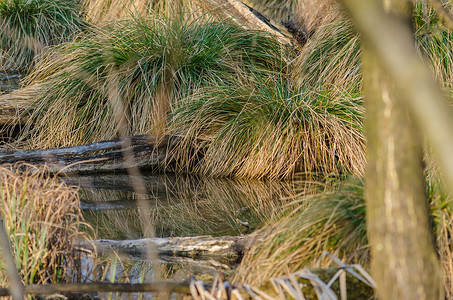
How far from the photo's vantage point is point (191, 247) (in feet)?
10.3

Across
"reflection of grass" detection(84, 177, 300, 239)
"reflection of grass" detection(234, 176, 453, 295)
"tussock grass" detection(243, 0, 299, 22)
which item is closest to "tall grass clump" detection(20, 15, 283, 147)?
"reflection of grass" detection(84, 177, 300, 239)

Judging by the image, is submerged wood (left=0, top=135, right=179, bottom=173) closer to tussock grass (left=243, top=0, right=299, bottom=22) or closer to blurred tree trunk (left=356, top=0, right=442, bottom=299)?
tussock grass (left=243, top=0, right=299, bottom=22)

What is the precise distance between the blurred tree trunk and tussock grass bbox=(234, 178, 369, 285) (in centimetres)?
74

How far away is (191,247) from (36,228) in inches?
40.7

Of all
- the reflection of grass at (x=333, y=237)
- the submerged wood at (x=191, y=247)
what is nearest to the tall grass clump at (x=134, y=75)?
the submerged wood at (x=191, y=247)

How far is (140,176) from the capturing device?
18.0ft

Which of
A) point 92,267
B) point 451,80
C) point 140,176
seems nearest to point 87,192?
point 140,176

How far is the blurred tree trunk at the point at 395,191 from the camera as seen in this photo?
135 centimetres

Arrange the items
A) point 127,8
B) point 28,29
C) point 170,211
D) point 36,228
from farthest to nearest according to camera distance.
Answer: point 28,29
point 127,8
point 170,211
point 36,228

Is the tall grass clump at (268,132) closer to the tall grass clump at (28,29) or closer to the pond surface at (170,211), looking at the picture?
the pond surface at (170,211)

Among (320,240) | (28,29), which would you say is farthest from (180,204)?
(28,29)

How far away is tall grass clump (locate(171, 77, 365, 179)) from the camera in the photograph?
5.19 m

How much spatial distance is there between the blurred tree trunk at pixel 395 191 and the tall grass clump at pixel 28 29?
26.6ft

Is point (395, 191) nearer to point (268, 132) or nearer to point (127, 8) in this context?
point (268, 132)
